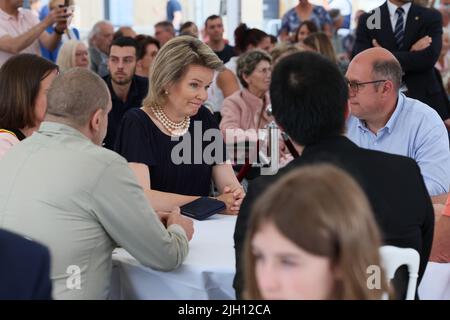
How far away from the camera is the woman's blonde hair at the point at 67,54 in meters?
6.67

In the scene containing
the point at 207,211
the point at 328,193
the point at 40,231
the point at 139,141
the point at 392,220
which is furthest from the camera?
the point at 139,141

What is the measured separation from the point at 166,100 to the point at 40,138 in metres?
1.09

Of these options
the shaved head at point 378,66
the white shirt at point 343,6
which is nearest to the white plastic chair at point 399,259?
the shaved head at point 378,66

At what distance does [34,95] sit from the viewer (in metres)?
3.24

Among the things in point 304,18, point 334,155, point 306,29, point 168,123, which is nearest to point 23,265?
point 334,155

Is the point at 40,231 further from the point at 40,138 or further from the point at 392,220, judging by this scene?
the point at 392,220

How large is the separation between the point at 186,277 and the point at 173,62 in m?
1.25

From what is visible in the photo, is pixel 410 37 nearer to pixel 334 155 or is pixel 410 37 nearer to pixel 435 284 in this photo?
pixel 435 284

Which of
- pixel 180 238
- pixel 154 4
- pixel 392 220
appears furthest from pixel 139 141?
pixel 154 4

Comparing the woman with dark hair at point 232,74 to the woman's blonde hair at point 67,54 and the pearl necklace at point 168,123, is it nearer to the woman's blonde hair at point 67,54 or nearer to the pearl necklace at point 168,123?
the woman's blonde hair at point 67,54

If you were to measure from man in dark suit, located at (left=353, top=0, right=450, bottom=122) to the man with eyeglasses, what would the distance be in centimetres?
203

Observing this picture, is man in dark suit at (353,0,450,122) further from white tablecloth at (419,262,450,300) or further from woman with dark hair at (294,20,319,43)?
white tablecloth at (419,262,450,300)

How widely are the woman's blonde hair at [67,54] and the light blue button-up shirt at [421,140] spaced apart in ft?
12.4

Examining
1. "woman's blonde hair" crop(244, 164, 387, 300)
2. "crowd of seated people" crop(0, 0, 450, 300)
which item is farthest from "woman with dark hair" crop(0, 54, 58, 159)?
"woman's blonde hair" crop(244, 164, 387, 300)
